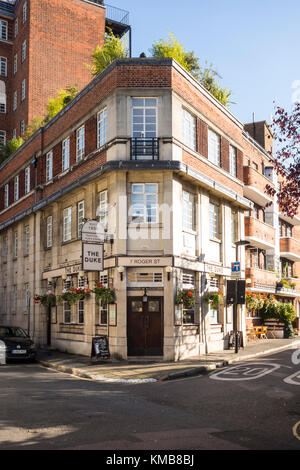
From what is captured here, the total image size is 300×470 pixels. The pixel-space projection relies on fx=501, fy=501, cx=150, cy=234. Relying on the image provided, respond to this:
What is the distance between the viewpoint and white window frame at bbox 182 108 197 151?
20.7m

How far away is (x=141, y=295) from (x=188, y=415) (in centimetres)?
956

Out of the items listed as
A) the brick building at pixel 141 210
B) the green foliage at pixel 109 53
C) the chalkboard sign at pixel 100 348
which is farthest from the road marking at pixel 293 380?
the green foliage at pixel 109 53

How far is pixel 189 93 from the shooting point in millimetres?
20953

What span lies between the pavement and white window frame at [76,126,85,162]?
8781 mm

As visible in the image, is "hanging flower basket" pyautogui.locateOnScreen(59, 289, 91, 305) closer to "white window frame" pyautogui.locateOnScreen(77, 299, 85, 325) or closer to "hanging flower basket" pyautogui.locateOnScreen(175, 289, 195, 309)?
"white window frame" pyautogui.locateOnScreen(77, 299, 85, 325)

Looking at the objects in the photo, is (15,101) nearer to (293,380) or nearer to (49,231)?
(49,231)

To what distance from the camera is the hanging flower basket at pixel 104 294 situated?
18375mm

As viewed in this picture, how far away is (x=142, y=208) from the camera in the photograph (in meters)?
19.2

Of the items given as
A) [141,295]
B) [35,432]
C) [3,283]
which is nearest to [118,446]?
[35,432]

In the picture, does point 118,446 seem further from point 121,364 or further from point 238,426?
point 121,364

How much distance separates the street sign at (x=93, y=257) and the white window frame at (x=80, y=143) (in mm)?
5758

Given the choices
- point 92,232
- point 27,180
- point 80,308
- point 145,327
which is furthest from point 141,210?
point 27,180

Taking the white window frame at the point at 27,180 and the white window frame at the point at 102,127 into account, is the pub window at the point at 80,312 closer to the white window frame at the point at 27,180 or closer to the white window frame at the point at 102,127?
the white window frame at the point at 102,127

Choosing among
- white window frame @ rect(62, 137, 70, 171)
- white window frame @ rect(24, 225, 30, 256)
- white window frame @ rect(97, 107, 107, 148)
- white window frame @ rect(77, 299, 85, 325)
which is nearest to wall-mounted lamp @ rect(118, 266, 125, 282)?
white window frame @ rect(77, 299, 85, 325)
